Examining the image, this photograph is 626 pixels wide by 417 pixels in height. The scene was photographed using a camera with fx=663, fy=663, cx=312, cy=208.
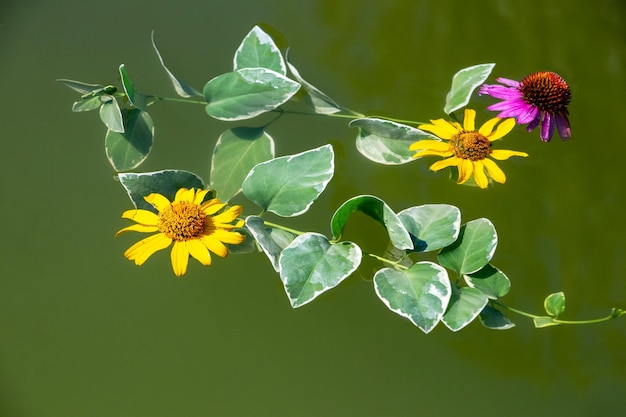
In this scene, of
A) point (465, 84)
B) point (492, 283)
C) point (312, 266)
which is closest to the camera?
point (312, 266)

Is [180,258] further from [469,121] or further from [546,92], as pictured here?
[546,92]

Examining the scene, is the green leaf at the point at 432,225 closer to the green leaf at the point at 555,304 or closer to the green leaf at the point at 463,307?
the green leaf at the point at 463,307

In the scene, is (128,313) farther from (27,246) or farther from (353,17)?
(353,17)

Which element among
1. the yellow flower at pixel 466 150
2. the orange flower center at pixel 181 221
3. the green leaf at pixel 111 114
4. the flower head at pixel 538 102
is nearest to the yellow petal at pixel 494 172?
the yellow flower at pixel 466 150

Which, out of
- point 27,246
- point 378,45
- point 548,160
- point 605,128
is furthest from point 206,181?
point 605,128

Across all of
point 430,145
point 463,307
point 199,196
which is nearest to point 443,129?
point 430,145
